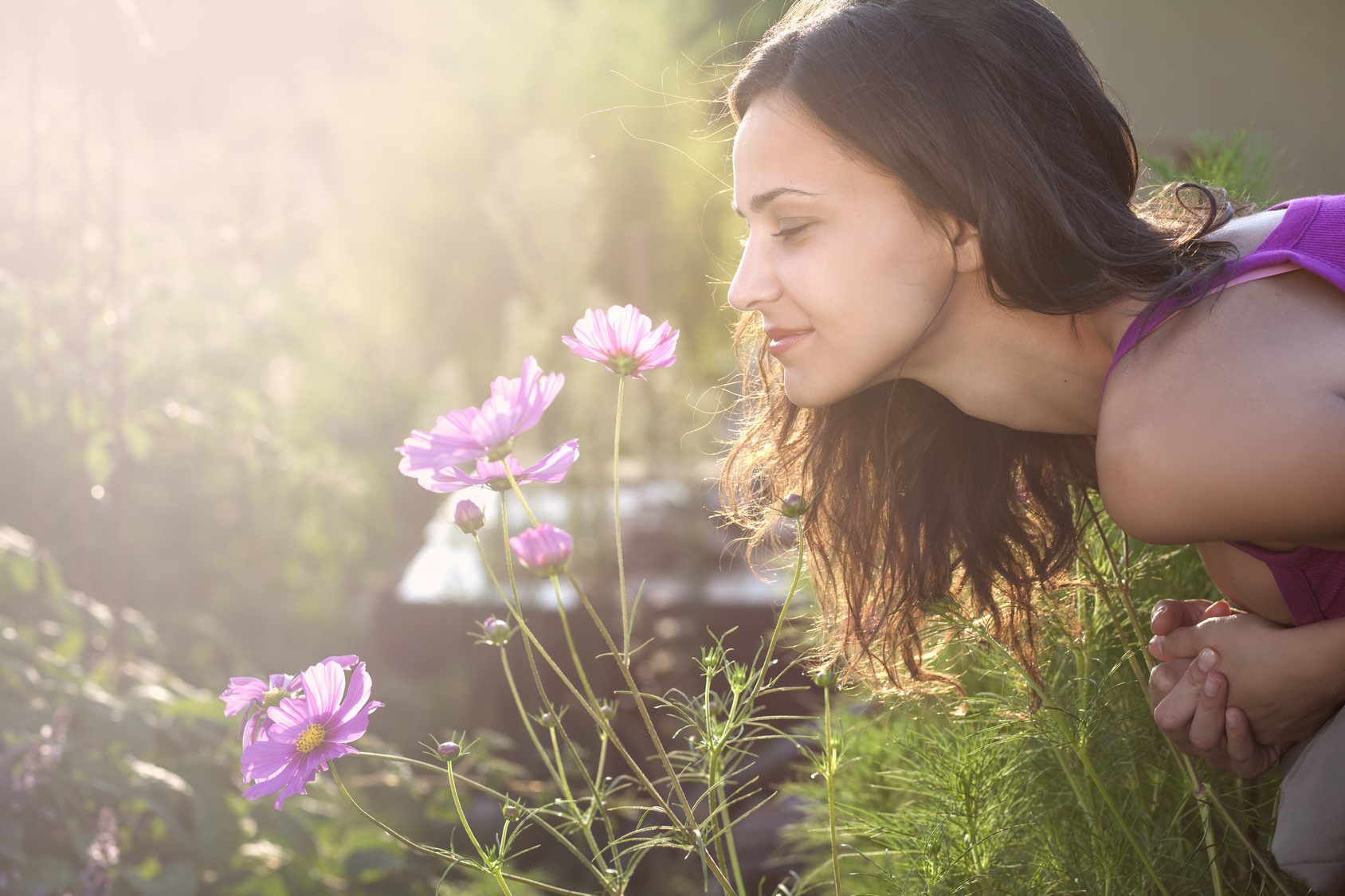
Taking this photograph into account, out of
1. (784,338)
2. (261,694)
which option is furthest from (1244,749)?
(261,694)

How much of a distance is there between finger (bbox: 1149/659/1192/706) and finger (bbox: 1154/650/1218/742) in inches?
1.0

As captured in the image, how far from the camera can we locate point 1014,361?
0.83 meters

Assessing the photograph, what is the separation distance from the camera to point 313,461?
180 cm

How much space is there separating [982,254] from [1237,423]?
10.6 inches

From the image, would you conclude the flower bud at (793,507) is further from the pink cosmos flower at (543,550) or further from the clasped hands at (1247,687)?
the clasped hands at (1247,687)

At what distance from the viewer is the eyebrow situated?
76 cm

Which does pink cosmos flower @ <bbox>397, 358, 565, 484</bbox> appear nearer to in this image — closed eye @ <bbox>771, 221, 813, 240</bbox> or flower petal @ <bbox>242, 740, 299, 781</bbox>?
flower petal @ <bbox>242, 740, 299, 781</bbox>

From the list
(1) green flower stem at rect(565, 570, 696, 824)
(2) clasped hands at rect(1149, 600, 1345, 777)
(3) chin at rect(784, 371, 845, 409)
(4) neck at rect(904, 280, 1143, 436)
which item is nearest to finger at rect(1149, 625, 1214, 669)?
(2) clasped hands at rect(1149, 600, 1345, 777)

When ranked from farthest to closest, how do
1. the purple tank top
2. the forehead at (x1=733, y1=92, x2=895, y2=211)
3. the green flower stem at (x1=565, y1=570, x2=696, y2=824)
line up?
1. the forehead at (x1=733, y1=92, x2=895, y2=211)
2. the purple tank top
3. the green flower stem at (x1=565, y1=570, x2=696, y2=824)

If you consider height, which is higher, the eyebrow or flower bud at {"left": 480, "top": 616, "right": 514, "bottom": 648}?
the eyebrow

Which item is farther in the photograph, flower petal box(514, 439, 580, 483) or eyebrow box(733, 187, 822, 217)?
eyebrow box(733, 187, 822, 217)

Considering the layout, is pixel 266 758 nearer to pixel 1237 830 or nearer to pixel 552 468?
pixel 552 468

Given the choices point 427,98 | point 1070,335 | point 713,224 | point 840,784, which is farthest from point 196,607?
point 427,98

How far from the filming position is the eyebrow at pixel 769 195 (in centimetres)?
76
